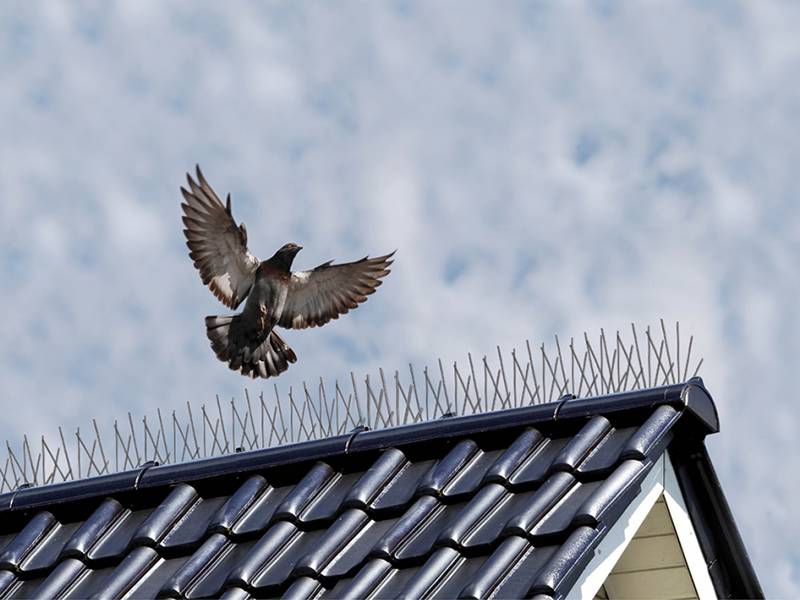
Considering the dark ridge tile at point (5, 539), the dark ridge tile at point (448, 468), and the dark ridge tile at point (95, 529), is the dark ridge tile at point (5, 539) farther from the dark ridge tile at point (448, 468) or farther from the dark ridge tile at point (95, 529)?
the dark ridge tile at point (448, 468)

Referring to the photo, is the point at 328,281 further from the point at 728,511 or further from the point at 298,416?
the point at 728,511

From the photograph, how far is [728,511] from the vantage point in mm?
5090

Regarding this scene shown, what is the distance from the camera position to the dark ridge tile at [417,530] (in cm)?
445

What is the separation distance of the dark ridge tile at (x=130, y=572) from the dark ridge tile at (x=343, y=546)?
23.4 inches

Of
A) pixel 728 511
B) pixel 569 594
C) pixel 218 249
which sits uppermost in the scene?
pixel 218 249

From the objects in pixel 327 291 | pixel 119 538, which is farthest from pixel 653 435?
pixel 327 291

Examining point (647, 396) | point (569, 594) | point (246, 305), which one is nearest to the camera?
point (569, 594)

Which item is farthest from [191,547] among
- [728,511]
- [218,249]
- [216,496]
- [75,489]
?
[218,249]

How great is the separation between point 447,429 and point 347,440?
353mm

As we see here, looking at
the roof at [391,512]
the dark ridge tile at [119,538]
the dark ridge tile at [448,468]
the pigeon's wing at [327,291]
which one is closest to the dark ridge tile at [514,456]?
the roof at [391,512]

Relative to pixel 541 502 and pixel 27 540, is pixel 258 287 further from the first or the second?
pixel 541 502

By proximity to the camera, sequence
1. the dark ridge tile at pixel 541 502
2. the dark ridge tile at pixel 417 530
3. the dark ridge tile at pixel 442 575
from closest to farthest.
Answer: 1. the dark ridge tile at pixel 442 575
2. the dark ridge tile at pixel 541 502
3. the dark ridge tile at pixel 417 530

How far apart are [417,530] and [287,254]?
244 inches

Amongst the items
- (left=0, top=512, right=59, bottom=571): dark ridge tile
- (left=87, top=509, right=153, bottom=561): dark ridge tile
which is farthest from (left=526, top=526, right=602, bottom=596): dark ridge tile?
(left=0, top=512, right=59, bottom=571): dark ridge tile
